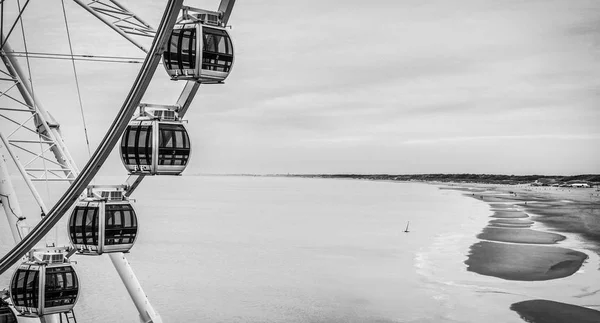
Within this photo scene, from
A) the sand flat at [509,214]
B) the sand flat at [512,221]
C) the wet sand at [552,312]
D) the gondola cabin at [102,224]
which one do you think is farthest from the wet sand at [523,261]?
the sand flat at [509,214]

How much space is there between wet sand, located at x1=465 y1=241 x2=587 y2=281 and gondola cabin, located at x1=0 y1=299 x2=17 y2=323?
35.2 metres

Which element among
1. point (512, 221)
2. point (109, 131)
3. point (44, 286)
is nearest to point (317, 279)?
point (44, 286)

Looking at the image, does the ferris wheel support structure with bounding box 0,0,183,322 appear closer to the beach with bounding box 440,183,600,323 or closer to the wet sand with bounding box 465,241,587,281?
the beach with bounding box 440,183,600,323

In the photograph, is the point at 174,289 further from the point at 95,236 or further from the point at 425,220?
the point at 425,220

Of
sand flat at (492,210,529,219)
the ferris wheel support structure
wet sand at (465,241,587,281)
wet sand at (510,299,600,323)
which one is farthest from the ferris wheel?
sand flat at (492,210,529,219)

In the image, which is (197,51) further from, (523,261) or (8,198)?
(523,261)

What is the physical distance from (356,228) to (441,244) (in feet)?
86.4

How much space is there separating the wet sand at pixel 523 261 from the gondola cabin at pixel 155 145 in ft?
127

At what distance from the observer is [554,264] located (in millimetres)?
58625

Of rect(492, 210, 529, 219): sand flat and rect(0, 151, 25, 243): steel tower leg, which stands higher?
rect(0, 151, 25, 243): steel tower leg

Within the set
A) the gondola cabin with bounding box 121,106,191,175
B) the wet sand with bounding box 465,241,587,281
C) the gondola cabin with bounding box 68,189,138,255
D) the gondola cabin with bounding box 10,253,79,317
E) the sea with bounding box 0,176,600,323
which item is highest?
the gondola cabin with bounding box 121,106,191,175

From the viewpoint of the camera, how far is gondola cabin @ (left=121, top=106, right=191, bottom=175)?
63.1 ft

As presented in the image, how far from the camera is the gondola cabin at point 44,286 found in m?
26.2

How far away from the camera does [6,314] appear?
30.0 metres
